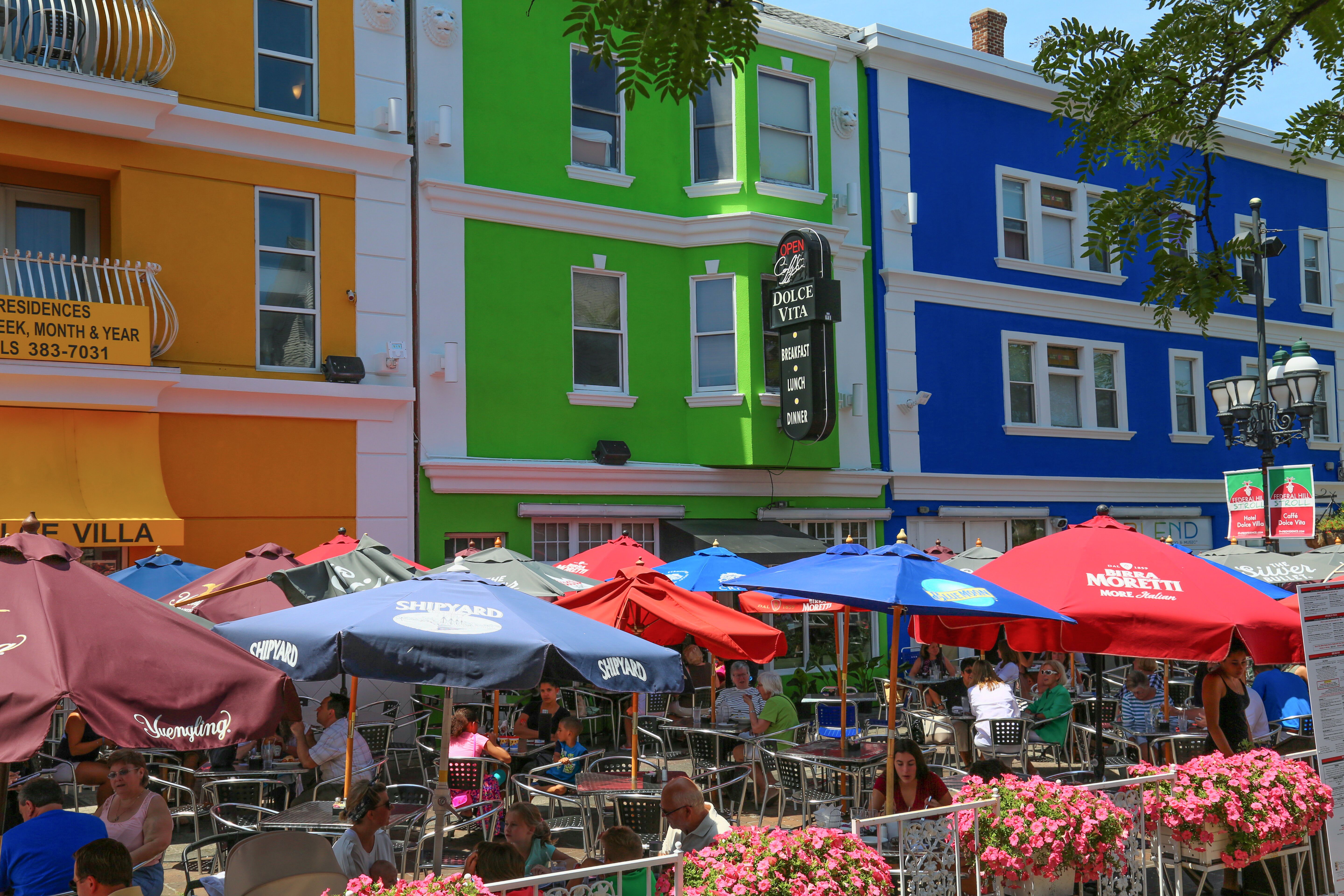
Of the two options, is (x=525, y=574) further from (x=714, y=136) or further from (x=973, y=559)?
(x=714, y=136)

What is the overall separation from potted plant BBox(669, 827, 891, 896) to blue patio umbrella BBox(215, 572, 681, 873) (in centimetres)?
102

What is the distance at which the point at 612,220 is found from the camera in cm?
1845

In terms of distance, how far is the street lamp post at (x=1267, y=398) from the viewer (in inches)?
617

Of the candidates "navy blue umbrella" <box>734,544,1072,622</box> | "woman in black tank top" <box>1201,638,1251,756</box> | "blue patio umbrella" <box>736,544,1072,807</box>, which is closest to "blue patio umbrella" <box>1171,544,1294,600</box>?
"woman in black tank top" <box>1201,638,1251,756</box>

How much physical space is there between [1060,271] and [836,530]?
7772mm

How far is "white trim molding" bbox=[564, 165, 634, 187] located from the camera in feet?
59.5

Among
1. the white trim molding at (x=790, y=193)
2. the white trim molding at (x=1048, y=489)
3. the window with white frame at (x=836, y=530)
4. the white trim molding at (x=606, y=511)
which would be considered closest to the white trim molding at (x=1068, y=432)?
the white trim molding at (x=1048, y=489)

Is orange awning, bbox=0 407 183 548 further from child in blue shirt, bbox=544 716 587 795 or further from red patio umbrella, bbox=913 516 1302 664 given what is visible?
red patio umbrella, bbox=913 516 1302 664

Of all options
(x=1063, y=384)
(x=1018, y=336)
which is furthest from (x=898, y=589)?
(x=1063, y=384)

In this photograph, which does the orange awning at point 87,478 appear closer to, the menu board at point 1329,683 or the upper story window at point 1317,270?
the menu board at point 1329,683

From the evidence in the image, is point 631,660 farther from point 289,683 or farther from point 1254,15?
point 1254,15

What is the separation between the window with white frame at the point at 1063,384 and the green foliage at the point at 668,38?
17299 mm

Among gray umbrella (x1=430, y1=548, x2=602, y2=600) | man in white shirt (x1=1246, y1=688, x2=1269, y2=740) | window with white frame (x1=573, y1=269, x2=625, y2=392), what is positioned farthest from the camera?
window with white frame (x1=573, y1=269, x2=625, y2=392)

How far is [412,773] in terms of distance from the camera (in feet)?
45.8
